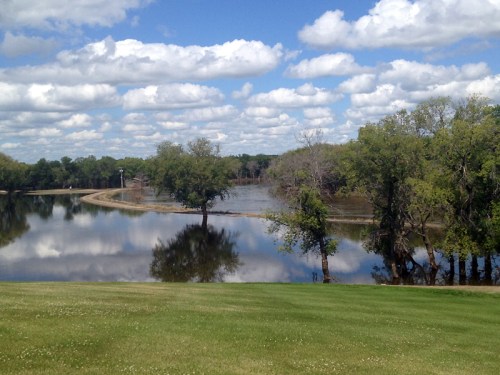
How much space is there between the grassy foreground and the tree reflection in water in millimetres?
20389

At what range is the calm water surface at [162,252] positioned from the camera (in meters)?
41.2

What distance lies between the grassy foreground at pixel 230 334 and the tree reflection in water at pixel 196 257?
20389mm

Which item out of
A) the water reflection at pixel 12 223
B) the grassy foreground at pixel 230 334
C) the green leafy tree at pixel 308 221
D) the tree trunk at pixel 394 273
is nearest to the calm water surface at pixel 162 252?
the water reflection at pixel 12 223

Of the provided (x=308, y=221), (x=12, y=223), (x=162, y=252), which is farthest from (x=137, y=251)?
(x=12, y=223)

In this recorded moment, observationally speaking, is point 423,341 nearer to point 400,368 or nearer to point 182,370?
point 400,368

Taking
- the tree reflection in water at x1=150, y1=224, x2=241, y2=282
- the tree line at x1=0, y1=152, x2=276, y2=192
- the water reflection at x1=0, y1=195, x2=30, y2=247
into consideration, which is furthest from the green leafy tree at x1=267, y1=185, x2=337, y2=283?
the tree line at x1=0, y1=152, x2=276, y2=192

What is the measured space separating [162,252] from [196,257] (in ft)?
14.0

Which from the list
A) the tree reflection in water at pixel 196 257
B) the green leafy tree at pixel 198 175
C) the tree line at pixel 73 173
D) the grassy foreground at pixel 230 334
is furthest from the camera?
the tree line at pixel 73 173

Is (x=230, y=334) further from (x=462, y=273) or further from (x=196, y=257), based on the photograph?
(x=196, y=257)

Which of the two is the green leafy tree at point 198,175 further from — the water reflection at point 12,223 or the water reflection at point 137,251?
→ the water reflection at point 12,223

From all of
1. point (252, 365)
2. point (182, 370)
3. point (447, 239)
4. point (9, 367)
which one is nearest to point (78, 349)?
point (9, 367)

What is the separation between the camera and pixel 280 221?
129ft

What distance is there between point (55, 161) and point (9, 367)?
180691 millimetres

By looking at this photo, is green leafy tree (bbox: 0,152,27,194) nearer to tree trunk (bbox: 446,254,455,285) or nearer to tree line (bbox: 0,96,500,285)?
tree line (bbox: 0,96,500,285)
